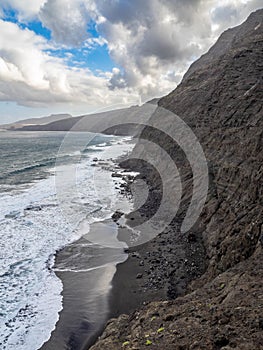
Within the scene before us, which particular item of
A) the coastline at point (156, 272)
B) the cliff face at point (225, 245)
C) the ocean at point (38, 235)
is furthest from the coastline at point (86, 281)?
the cliff face at point (225, 245)

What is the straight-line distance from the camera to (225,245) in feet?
41.5

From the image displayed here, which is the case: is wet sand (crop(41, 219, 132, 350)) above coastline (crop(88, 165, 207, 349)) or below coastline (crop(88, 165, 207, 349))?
below

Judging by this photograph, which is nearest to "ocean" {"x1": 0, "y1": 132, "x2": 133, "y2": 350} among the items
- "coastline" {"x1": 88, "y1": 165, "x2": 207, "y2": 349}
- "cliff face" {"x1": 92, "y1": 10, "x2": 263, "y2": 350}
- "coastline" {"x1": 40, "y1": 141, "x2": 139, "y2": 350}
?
"coastline" {"x1": 40, "y1": 141, "x2": 139, "y2": 350}

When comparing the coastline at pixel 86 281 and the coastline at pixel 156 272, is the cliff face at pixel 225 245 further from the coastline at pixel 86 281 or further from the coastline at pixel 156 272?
the coastline at pixel 86 281

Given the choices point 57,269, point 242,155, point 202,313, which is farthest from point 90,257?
point 242,155

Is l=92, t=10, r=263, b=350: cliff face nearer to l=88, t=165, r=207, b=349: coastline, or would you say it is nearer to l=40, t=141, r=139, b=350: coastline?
l=88, t=165, r=207, b=349: coastline

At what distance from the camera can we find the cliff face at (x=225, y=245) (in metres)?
7.71

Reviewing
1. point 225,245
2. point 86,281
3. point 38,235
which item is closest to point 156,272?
point 86,281

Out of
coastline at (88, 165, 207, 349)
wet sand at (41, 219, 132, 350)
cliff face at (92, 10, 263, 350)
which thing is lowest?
wet sand at (41, 219, 132, 350)

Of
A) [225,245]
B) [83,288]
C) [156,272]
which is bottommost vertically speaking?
[83,288]

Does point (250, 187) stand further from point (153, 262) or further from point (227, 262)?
point (153, 262)

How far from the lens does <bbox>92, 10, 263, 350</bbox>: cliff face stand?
7711 mm

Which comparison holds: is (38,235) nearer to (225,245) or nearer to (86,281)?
(86,281)

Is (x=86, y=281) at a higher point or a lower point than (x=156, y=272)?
lower
